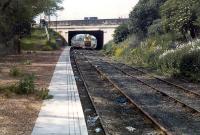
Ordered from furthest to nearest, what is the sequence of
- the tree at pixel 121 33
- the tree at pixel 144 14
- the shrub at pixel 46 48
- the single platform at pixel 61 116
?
the shrub at pixel 46 48 < the tree at pixel 121 33 < the tree at pixel 144 14 < the single platform at pixel 61 116

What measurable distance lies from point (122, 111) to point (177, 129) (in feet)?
10.8

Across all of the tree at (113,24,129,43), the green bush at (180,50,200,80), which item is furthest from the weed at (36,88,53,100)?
the tree at (113,24,129,43)

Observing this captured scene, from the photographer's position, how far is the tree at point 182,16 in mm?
38456

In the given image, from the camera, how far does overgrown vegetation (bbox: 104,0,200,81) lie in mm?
30009

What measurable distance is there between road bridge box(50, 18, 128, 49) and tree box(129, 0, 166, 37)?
3094cm

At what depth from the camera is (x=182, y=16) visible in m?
39.4

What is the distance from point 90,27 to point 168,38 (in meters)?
58.2

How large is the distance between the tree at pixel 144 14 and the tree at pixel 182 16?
13.6 m

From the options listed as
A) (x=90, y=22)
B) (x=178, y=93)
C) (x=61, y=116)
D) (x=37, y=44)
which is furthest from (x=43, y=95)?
(x=90, y=22)

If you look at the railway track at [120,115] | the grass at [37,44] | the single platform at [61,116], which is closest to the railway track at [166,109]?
the railway track at [120,115]

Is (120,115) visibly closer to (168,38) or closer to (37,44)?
(168,38)

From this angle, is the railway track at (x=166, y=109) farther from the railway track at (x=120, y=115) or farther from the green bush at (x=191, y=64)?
the green bush at (x=191, y=64)

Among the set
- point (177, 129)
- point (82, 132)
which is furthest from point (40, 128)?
point (177, 129)

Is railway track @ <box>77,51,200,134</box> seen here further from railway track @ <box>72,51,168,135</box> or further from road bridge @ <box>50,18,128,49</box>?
road bridge @ <box>50,18,128,49</box>
